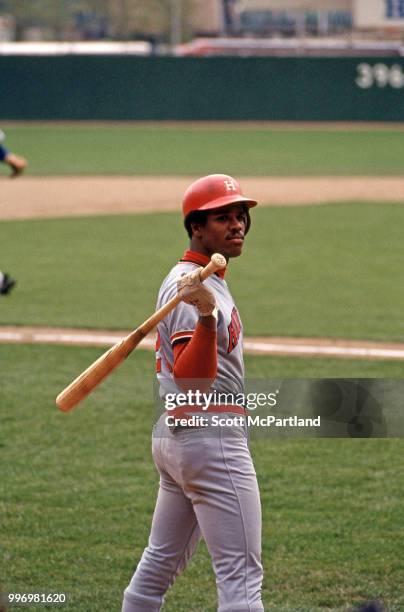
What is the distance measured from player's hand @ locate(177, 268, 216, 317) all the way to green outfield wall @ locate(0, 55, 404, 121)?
1457 inches

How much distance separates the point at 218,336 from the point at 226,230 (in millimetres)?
372

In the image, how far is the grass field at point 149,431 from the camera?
5.49 meters

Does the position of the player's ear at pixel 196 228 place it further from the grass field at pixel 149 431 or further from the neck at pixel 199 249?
the grass field at pixel 149 431

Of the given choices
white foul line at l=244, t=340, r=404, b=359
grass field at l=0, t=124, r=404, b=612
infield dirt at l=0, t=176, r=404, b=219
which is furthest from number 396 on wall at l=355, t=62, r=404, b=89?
white foul line at l=244, t=340, r=404, b=359

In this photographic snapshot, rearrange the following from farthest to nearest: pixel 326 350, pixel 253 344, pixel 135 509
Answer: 1. pixel 253 344
2. pixel 326 350
3. pixel 135 509

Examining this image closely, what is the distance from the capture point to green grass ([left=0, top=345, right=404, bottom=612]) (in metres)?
5.32

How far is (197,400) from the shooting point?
3967mm

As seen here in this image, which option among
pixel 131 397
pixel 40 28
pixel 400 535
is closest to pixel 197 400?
pixel 400 535

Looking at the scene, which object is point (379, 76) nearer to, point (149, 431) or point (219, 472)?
point (149, 431)

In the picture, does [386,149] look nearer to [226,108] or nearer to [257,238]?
[226,108]

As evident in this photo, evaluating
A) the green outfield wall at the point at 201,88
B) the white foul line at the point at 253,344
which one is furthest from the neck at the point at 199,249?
the green outfield wall at the point at 201,88

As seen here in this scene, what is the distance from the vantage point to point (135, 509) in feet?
21.0
